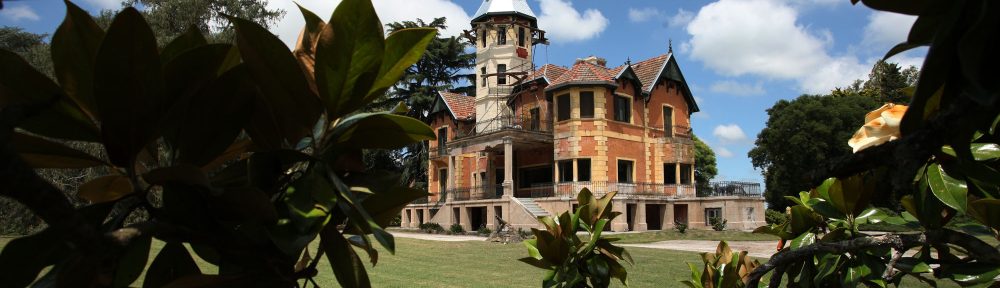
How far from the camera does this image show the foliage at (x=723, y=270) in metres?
2.07

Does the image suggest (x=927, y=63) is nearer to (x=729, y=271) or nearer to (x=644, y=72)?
(x=729, y=271)

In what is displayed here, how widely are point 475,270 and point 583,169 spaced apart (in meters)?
16.6

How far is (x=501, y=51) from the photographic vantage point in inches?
1152

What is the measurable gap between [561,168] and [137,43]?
2699 cm

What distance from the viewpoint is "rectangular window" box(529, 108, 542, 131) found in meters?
28.2

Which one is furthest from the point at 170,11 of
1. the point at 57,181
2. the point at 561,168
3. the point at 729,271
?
the point at 729,271

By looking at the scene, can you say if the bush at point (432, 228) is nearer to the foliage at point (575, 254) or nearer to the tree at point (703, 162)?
the foliage at point (575, 254)

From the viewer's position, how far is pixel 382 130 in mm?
921

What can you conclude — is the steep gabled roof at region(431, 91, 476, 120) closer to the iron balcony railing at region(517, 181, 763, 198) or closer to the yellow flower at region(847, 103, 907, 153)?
the iron balcony railing at region(517, 181, 763, 198)

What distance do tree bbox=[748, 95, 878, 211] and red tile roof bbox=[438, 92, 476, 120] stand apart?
17466mm

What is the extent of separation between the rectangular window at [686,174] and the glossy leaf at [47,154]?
2937 cm

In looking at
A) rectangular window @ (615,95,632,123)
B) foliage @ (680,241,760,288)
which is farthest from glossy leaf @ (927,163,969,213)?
rectangular window @ (615,95,632,123)

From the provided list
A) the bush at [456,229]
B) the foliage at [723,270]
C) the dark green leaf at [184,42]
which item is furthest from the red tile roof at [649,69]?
the dark green leaf at [184,42]

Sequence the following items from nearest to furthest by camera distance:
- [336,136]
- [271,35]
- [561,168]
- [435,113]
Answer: [271,35] < [336,136] < [561,168] < [435,113]
